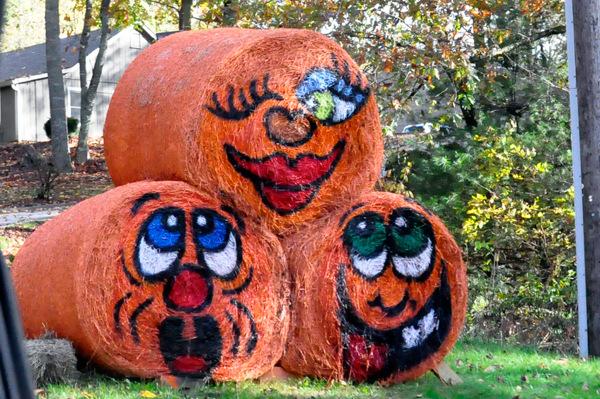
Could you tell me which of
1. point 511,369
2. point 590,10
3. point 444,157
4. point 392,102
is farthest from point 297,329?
point 444,157

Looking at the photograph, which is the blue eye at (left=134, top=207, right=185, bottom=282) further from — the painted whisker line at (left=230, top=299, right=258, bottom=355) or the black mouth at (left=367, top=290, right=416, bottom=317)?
the black mouth at (left=367, top=290, right=416, bottom=317)

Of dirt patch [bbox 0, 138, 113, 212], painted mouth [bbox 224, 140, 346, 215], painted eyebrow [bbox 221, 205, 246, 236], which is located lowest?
painted eyebrow [bbox 221, 205, 246, 236]

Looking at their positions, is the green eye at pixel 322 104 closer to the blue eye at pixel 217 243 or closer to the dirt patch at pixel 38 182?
the blue eye at pixel 217 243

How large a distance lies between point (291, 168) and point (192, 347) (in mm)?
1394

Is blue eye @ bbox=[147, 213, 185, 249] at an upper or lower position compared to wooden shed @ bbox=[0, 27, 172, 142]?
lower

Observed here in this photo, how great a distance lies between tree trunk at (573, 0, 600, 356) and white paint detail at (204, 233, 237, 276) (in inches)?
146

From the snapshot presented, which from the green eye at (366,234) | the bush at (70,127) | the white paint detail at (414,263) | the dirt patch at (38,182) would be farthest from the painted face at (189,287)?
the bush at (70,127)

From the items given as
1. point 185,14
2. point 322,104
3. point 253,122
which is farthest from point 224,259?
point 185,14

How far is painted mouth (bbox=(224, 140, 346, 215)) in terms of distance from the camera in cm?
500

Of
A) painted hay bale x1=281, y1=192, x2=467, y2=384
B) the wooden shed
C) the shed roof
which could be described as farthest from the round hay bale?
the shed roof

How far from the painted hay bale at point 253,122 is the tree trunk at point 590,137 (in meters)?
2.38

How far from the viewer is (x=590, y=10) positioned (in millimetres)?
6809

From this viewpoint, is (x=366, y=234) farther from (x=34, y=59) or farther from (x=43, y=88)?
(x=34, y=59)

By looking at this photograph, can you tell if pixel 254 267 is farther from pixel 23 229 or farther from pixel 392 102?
pixel 23 229
